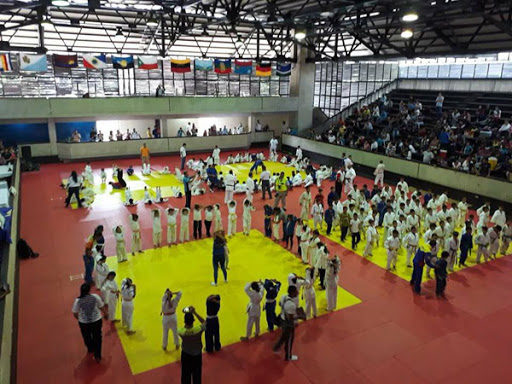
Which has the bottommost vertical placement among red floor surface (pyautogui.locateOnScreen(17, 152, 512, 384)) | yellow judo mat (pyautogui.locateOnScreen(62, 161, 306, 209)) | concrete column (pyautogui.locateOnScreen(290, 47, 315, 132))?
red floor surface (pyautogui.locateOnScreen(17, 152, 512, 384))

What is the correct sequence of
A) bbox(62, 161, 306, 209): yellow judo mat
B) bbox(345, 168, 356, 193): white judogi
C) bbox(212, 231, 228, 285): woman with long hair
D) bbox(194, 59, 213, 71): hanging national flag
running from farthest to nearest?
bbox(194, 59, 213, 71): hanging national flag
bbox(345, 168, 356, 193): white judogi
bbox(62, 161, 306, 209): yellow judo mat
bbox(212, 231, 228, 285): woman with long hair

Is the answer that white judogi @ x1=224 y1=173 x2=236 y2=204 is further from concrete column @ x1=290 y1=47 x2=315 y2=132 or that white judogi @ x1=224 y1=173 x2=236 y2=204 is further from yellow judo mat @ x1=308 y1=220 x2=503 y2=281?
concrete column @ x1=290 y1=47 x2=315 y2=132

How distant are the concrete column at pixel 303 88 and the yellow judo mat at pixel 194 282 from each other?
69.4 ft

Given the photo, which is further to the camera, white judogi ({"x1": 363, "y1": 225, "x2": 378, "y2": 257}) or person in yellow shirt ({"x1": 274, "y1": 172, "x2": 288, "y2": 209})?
person in yellow shirt ({"x1": 274, "y1": 172, "x2": 288, "y2": 209})

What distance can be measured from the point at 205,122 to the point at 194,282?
86.8 ft

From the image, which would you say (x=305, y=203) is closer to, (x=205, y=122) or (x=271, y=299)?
(x=271, y=299)

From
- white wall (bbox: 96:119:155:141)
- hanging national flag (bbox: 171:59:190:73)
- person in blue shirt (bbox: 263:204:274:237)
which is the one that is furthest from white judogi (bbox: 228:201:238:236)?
white wall (bbox: 96:119:155:141)

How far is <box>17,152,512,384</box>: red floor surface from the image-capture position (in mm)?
7293

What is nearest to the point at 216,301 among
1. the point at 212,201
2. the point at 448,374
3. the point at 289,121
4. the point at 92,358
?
the point at 92,358

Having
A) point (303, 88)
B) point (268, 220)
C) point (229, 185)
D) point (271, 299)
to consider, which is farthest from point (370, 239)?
point (303, 88)

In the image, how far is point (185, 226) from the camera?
12977 millimetres

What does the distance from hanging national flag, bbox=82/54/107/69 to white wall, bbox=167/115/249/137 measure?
883 cm

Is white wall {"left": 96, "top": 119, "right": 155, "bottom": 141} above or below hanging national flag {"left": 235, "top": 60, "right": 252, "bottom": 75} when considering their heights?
below

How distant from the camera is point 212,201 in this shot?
17.9 m
